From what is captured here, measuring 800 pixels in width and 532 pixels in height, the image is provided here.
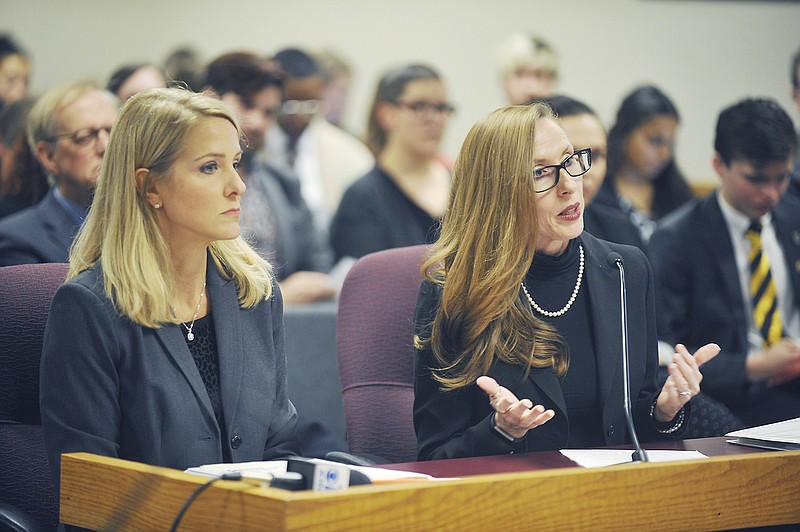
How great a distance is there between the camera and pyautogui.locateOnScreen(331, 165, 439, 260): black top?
4039mm

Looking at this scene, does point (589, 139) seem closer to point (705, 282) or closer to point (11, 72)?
point (705, 282)

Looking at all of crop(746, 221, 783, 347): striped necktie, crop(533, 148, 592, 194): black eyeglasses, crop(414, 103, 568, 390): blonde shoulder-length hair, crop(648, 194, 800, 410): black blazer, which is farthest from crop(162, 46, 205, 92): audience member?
crop(746, 221, 783, 347): striped necktie

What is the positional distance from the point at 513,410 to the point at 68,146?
1.85m

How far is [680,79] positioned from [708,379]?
3.95 metres

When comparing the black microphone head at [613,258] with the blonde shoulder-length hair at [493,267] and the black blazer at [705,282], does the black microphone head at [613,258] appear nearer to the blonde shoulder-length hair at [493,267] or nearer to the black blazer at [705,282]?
the blonde shoulder-length hair at [493,267]

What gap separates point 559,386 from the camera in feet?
7.39

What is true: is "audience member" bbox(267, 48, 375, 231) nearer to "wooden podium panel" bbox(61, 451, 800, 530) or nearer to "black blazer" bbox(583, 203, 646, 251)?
"black blazer" bbox(583, 203, 646, 251)

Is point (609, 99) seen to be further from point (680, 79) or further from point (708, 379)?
point (708, 379)

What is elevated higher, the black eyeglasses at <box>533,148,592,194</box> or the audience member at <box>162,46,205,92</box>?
the audience member at <box>162,46,205,92</box>

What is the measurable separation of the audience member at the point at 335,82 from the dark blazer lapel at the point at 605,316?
3918 mm

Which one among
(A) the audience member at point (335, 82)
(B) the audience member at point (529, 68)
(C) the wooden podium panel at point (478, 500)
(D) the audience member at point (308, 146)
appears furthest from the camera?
(A) the audience member at point (335, 82)

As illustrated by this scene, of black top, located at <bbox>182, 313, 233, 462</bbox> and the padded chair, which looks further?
the padded chair

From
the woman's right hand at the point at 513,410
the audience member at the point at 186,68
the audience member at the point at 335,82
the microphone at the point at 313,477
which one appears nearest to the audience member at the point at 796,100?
the woman's right hand at the point at 513,410

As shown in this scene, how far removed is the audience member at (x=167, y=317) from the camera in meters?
2.08
